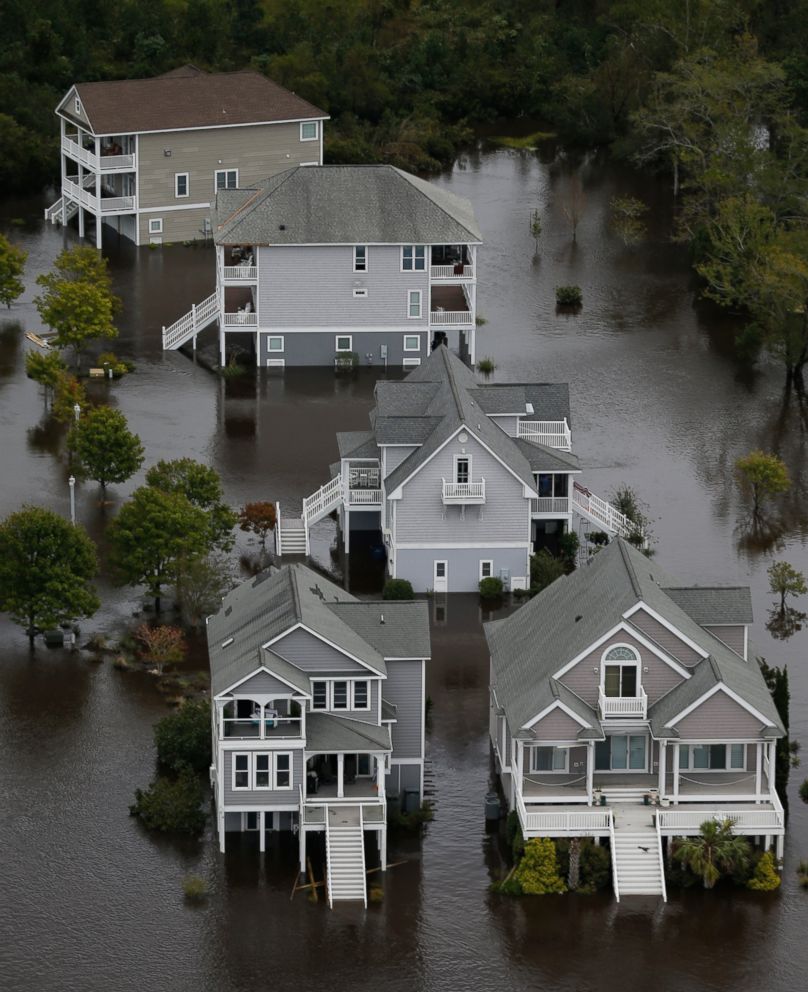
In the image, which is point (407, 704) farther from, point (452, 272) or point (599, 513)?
point (452, 272)

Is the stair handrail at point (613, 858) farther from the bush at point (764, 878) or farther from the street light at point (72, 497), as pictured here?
the street light at point (72, 497)

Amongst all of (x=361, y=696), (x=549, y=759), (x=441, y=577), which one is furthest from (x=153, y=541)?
(x=549, y=759)

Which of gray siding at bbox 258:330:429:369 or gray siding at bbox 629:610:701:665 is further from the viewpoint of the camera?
gray siding at bbox 258:330:429:369

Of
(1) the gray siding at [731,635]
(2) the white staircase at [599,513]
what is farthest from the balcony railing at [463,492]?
(1) the gray siding at [731,635]

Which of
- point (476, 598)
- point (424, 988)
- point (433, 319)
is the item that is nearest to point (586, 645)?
point (424, 988)

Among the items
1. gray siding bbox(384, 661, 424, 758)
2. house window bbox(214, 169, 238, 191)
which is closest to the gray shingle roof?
gray siding bbox(384, 661, 424, 758)

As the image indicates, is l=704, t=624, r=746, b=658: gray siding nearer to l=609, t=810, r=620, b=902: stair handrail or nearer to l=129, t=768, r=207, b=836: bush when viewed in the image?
l=609, t=810, r=620, b=902: stair handrail
